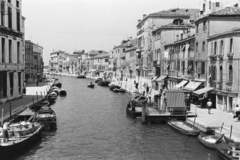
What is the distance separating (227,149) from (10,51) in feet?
90.8

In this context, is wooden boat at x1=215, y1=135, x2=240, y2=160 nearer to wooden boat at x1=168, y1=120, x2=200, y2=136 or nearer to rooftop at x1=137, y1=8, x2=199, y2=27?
wooden boat at x1=168, y1=120, x2=200, y2=136

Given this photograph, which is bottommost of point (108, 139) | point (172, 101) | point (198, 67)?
point (108, 139)

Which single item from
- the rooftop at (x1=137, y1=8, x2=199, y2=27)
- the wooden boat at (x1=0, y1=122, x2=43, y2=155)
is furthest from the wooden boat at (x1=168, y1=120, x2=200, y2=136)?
the rooftop at (x1=137, y1=8, x2=199, y2=27)

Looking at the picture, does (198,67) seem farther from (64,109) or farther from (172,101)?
(64,109)

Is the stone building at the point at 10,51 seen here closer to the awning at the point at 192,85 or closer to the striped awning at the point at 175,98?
→ the striped awning at the point at 175,98

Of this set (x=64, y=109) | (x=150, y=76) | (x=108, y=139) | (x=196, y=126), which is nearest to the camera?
(x=108, y=139)

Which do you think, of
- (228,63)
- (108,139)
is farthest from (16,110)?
(228,63)

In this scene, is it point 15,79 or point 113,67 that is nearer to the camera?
point 15,79

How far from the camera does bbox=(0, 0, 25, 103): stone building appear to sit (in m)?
35.2

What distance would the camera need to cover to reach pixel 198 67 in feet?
126

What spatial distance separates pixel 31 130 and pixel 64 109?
60.1 feet

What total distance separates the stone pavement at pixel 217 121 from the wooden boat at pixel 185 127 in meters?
0.43

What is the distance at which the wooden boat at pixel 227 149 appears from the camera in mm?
17594

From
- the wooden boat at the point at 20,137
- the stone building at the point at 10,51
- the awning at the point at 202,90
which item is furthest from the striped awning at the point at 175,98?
the stone building at the point at 10,51
